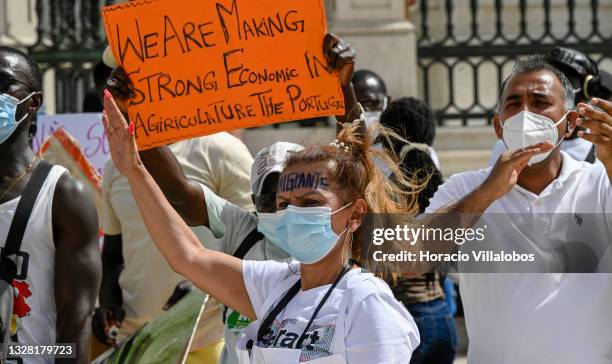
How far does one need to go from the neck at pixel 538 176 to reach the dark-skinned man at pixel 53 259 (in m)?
1.49

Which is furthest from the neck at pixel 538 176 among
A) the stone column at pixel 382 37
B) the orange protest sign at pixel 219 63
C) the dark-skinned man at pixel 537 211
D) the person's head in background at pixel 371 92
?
the stone column at pixel 382 37

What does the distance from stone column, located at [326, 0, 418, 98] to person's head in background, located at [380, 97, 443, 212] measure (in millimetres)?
3930

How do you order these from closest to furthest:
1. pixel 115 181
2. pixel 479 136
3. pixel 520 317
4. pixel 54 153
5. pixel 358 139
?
pixel 358 139 < pixel 520 317 < pixel 115 181 < pixel 54 153 < pixel 479 136

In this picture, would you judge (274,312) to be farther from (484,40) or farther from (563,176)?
(484,40)

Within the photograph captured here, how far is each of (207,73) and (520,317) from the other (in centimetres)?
138

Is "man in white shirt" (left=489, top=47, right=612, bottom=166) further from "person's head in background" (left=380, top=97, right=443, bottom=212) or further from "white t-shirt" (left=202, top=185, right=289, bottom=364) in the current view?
"white t-shirt" (left=202, top=185, right=289, bottom=364)

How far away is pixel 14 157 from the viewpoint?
4.59m

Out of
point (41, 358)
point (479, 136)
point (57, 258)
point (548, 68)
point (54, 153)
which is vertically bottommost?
point (479, 136)

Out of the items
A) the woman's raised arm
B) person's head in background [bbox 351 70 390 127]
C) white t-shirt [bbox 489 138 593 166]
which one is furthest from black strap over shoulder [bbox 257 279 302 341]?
person's head in background [bbox 351 70 390 127]

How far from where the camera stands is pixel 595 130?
13.0 ft

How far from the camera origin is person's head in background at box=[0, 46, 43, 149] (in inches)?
178

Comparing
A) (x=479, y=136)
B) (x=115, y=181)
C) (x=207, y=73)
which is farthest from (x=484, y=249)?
(x=479, y=136)

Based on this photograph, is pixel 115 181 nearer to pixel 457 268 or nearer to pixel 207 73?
pixel 207 73

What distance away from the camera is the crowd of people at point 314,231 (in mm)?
3645
